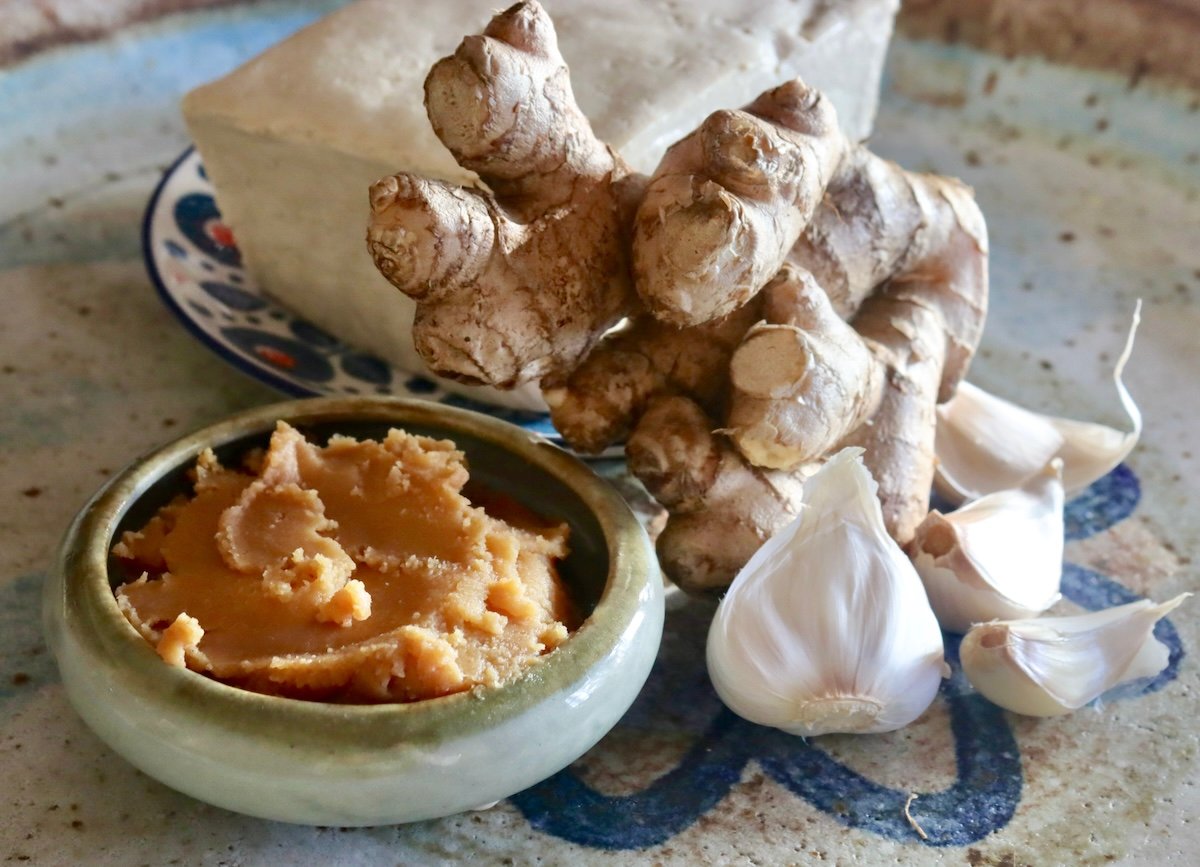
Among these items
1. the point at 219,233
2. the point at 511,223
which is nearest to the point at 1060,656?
the point at 511,223

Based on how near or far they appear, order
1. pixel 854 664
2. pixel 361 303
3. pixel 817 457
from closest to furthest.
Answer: pixel 854 664, pixel 817 457, pixel 361 303

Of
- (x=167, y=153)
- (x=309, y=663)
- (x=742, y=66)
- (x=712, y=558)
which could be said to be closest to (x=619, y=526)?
(x=712, y=558)

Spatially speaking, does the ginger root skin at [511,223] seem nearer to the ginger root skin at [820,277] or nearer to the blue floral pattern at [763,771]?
the ginger root skin at [820,277]

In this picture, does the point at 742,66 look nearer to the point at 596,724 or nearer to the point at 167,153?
the point at 596,724

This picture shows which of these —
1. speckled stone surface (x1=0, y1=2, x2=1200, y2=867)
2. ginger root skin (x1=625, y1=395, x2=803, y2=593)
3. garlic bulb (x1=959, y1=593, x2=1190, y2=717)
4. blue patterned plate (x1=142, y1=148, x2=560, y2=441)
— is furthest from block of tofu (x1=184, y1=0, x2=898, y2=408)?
garlic bulb (x1=959, y1=593, x2=1190, y2=717)

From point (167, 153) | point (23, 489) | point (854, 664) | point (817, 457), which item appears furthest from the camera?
point (167, 153)

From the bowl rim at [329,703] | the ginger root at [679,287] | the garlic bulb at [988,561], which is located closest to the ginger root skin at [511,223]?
the ginger root at [679,287]
